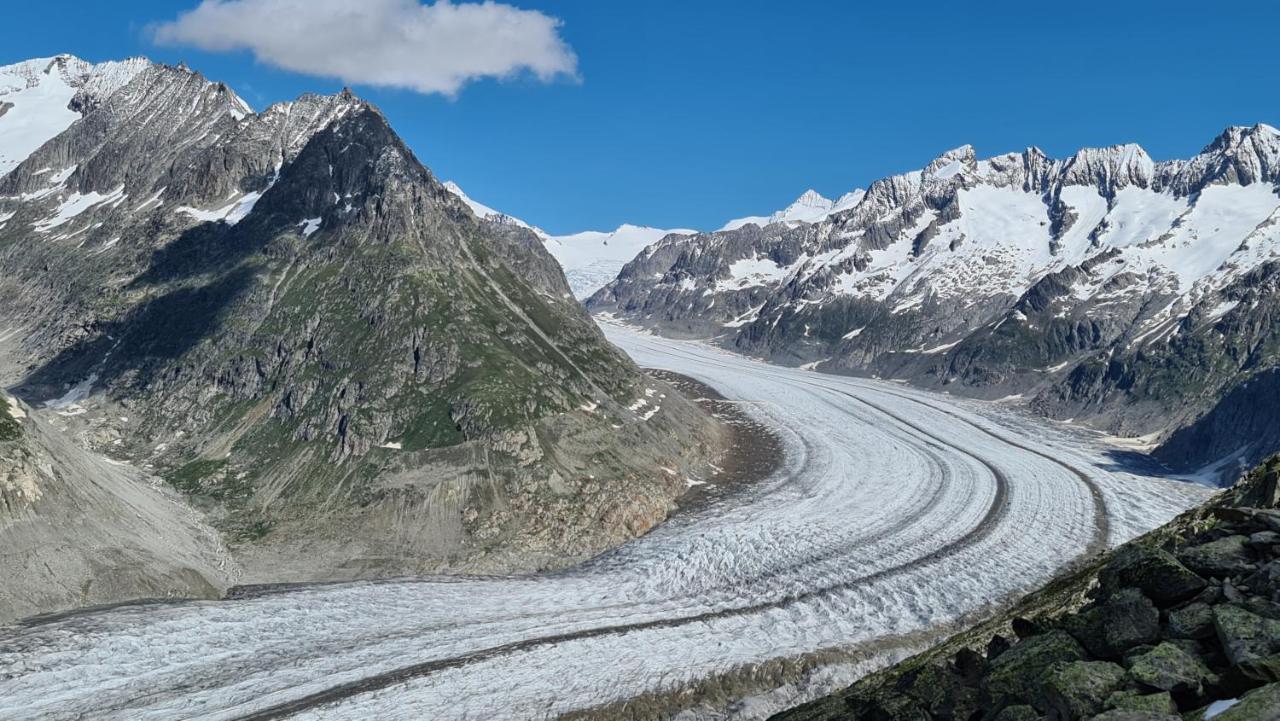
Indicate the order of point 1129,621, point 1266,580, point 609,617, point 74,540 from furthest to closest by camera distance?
point 74,540
point 609,617
point 1129,621
point 1266,580

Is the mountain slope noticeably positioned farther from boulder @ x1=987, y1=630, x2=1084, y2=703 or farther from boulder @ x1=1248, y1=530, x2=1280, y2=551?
boulder @ x1=1248, y1=530, x2=1280, y2=551

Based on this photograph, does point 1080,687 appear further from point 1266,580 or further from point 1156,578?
point 1266,580

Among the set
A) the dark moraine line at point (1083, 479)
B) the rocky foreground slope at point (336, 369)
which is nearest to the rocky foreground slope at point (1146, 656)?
the rocky foreground slope at point (336, 369)

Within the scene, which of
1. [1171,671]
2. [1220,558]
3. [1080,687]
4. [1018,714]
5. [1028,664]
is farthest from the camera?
[1220,558]

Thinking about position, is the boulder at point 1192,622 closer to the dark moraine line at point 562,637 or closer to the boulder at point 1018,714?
the boulder at point 1018,714

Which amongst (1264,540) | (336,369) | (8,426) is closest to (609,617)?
(1264,540)

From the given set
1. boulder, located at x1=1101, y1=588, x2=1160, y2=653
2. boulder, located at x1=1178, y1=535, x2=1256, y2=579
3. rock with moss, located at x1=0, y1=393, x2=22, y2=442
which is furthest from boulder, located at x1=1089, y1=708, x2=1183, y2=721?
rock with moss, located at x1=0, y1=393, x2=22, y2=442

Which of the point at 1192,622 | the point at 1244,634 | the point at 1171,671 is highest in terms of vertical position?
the point at 1244,634
